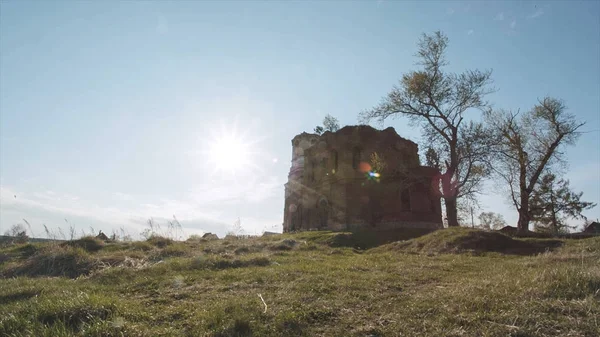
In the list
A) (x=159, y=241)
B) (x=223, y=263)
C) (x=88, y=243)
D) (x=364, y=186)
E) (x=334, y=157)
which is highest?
(x=334, y=157)

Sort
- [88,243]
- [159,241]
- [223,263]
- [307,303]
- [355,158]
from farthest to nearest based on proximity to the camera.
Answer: [355,158], [159,241], [88,243], [223,263], [307,303]

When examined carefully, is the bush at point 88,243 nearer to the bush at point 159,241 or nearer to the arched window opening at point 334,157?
the bush at point 159,241

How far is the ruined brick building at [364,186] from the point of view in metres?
30.3

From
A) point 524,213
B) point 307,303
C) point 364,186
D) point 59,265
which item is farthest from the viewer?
point 364,186

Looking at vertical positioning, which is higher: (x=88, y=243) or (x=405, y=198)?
(x=405, y=198)

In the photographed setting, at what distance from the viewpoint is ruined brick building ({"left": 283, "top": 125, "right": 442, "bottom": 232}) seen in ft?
99.4

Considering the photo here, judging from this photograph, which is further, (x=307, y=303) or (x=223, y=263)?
(x=223, y=263)

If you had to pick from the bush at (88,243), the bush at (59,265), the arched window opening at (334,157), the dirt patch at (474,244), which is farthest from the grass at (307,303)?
the arched window opening at (334,157)

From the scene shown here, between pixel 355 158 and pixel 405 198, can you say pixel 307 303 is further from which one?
pixel 355 158

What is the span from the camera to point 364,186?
3238 centimetres

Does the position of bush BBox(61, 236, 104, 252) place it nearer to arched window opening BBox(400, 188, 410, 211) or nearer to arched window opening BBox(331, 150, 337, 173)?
arched window opening BBox(331, 150, 337, 173)

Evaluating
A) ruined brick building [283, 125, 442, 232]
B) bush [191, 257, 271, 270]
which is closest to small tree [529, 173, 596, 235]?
ruined brick building [283, 125, 442, 232]

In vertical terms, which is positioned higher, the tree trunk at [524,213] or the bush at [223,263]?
the tree trunk at [524,213]

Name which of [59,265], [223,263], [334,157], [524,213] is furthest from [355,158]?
[59,265]
